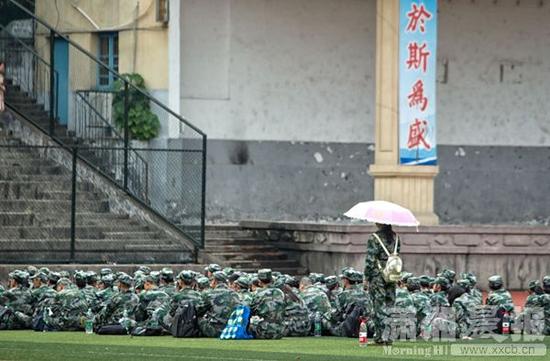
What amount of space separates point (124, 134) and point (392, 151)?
200 inches

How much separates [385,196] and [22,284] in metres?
8.49

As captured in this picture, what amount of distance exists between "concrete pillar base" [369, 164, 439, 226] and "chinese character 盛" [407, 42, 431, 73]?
6.31 feet

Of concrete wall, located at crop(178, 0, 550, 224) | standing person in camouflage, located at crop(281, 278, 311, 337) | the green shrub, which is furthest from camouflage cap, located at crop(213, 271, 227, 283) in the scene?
concrete wall, located at crop(178, 0, 550, 224)

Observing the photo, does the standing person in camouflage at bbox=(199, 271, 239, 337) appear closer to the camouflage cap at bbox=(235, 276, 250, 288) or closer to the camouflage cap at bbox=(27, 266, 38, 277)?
the camouflage cap at bbox=(235, 276, 250, 288)

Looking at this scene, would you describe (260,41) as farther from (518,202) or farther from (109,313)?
(109,313)

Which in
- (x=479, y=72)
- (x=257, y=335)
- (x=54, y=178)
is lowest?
(x=257, y=335)

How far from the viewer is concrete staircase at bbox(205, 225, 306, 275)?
33312 mm

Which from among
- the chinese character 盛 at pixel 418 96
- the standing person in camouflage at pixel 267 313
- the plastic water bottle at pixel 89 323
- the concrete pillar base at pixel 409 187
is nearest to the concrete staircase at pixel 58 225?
the concrete pillar base at pixel 409 187

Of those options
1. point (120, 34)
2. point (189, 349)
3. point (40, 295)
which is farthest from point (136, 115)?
point (189, 349)

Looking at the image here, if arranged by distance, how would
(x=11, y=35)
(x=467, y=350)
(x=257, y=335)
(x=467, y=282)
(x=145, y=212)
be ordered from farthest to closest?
(x=11, y=35) → (x=145, y=212) → (x=467, y=282) → (x=257, y=335) → (x=467, y=350)

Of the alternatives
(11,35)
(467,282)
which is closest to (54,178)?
(11,35)

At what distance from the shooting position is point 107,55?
37094 mm

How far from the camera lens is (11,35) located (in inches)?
1405

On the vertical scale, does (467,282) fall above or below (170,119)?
below
